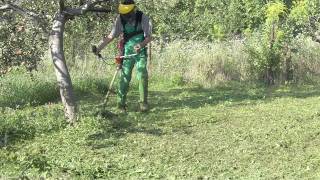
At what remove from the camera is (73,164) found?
609cm

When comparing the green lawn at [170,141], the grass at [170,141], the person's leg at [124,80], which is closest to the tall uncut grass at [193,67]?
the grass at [170,141]

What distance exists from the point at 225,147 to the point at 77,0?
3.38 m

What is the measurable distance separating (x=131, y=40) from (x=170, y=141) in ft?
7.70

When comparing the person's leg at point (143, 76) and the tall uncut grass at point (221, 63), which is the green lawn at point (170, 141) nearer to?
the person's leg at point (143, 76)

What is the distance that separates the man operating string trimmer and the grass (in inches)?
14.3

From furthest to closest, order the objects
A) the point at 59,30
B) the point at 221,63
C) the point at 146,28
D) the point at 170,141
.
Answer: the point at 221,63, the point at 146,28, the point at 59,30, the point at 170,141

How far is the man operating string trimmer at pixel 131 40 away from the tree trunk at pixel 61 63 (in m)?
0.67

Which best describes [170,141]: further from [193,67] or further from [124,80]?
[193,67]

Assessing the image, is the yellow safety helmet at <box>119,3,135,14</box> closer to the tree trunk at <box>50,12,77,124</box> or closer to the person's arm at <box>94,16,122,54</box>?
the person's arm at <box>94,16,122,54</box>

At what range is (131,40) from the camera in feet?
29.2

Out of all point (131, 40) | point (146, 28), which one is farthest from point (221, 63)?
point (146, 28)

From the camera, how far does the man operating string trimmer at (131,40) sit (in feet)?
28.2

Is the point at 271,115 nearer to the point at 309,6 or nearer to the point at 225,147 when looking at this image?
the point at 225,147

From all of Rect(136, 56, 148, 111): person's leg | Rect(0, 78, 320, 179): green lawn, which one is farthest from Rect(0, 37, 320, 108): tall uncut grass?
Rect(136, 56, 148, 111): person's leg
